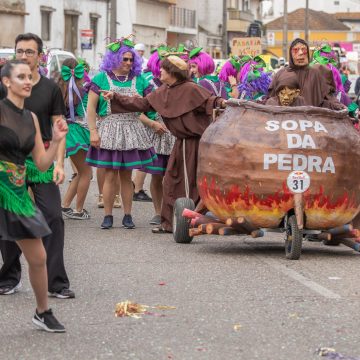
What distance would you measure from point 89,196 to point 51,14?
126 feet

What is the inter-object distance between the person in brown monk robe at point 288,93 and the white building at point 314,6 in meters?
128

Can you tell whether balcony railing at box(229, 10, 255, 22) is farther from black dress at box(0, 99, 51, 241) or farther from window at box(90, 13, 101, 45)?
black dress at box(0, 99, 51, 241)

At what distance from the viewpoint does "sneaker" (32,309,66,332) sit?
7.81m

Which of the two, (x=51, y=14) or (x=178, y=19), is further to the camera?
(x=178, y=19)

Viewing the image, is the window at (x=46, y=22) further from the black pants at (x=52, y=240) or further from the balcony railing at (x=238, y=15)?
the black pants at (x=52, y=240)

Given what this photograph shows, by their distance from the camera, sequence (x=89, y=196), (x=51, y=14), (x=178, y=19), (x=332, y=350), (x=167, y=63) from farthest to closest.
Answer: (x=178, y=19) → (x=51, y=14) → (x=89, y=196) → (x=167, y=63) → (x=332, y=350)

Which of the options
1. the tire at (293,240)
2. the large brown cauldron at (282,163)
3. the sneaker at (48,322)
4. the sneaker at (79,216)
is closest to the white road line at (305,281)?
the tire at (293,240)

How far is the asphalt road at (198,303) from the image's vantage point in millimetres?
7459

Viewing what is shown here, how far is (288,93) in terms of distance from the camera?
463 inches

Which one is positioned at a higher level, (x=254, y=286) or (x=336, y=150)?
(x=336, y=150)

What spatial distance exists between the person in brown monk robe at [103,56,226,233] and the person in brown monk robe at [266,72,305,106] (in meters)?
0.92

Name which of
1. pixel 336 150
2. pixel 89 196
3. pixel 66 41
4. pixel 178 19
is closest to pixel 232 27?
pixel 178 19

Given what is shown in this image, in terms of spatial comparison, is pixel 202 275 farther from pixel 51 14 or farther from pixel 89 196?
pixel 51 14

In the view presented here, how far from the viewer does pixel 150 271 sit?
10.5 metres
